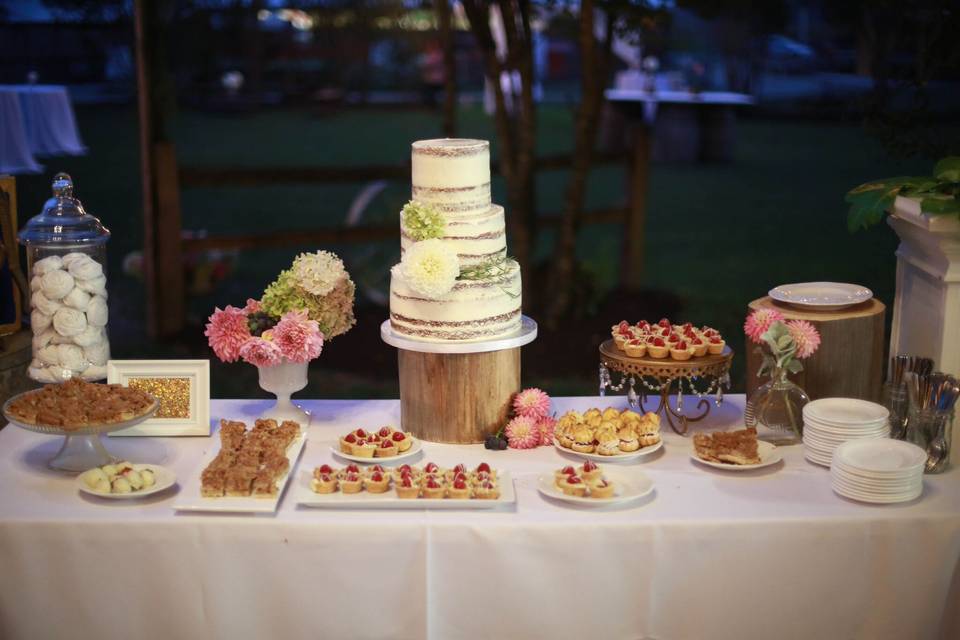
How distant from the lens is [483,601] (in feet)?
8.96

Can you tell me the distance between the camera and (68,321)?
3.25 meters

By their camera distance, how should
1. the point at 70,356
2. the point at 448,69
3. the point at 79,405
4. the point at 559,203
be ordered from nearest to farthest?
the point at 79,405 → the point at 70,356 → the point at 448,69 → the point at 559,203

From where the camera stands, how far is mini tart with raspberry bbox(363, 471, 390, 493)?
9.24ft

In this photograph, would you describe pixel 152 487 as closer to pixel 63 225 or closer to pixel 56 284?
pixel 56 284

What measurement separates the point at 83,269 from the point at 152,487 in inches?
30.4

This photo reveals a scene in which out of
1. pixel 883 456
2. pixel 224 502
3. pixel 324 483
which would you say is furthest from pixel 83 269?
pixel 883 456

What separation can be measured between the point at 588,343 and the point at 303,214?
6.19 m

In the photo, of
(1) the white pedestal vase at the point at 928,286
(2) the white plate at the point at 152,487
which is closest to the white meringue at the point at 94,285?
(2) the white plate at the point at 152,487

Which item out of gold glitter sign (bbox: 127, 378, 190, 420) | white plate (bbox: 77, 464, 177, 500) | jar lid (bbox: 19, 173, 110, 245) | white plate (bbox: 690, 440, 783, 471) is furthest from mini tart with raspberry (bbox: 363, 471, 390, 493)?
jar lid (bbox: 19, 173, 110, 245)

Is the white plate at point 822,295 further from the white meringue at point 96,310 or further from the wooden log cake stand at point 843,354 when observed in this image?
the white meringue at point 96,310

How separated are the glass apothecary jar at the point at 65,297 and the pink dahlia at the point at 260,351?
0.50m

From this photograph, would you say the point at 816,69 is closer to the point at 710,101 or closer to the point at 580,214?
the point at 710,101

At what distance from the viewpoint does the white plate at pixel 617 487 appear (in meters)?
2.77

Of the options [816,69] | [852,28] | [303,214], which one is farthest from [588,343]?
[303,214]
